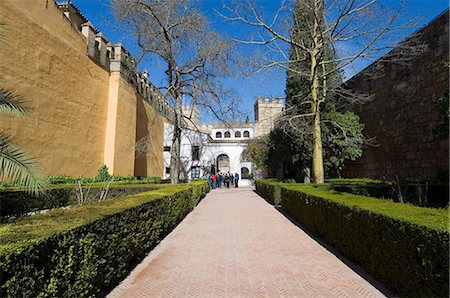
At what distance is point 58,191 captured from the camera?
33.6ft

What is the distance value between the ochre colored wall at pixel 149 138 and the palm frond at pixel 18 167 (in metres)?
15.6

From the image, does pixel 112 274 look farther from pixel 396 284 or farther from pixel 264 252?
pixel 396 284

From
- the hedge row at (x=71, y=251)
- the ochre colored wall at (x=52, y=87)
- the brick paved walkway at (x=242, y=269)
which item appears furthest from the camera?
the ochre colored wall at (x=52, y=87)

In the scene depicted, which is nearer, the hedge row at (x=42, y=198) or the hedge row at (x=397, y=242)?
the hedge row at (x=397, y=242)

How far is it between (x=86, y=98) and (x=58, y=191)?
6.29m

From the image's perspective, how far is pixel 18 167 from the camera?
155 inches

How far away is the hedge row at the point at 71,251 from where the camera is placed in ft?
6.57

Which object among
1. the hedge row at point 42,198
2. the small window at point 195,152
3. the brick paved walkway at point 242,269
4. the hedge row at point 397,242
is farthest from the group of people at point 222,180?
the hedge row at point 397,242

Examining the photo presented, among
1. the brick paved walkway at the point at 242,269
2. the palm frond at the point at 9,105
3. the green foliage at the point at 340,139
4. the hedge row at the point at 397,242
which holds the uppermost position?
the green foliage at the point at 340,139

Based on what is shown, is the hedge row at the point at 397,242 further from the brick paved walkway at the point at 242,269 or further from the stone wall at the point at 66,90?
the stone wall at the point at 66,90

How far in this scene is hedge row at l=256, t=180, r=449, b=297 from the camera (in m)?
2.63

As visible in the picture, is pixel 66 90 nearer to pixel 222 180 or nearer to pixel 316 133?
pixel 316 133

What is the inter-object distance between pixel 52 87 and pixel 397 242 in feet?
44.9

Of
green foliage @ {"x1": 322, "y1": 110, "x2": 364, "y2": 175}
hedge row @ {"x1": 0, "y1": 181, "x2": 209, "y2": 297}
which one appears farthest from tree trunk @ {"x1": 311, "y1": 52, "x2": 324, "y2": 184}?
hedge row @ {"x1": 0, "y1": 181, "x2": 209, "y2": 297}
